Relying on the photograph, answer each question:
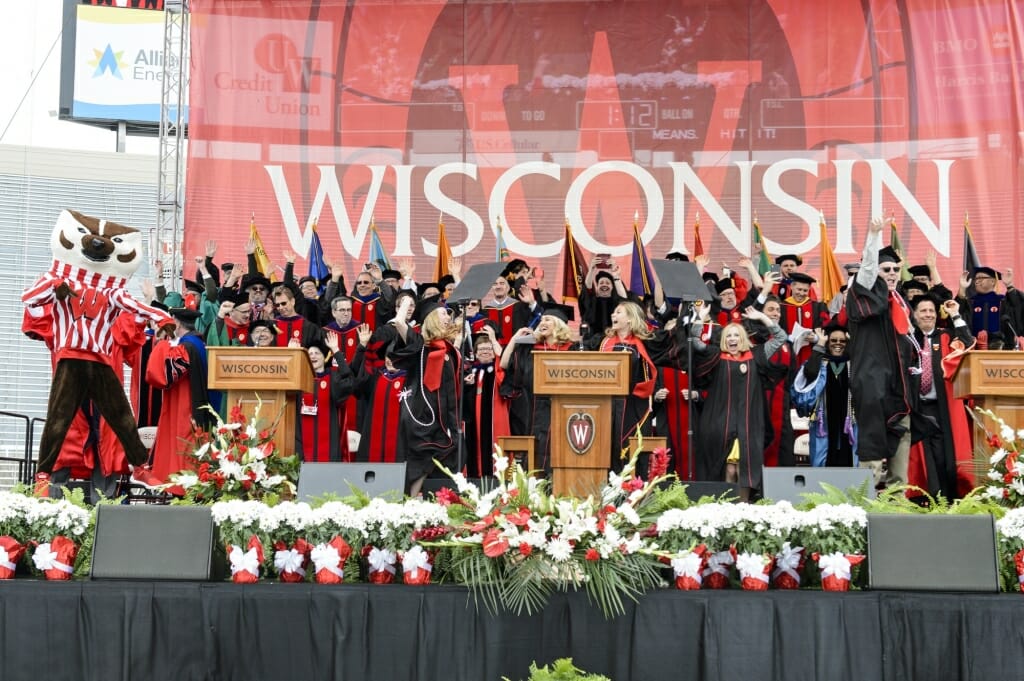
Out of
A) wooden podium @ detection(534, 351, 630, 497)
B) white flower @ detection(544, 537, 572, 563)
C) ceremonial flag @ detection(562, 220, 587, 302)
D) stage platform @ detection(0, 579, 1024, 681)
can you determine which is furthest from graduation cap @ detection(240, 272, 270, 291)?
white flower @ detection(544, 537, 572, 563)

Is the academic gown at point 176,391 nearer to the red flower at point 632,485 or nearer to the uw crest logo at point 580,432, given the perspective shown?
the uw crest logo at point 580,432

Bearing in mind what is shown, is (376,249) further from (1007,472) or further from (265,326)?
(1007,472)

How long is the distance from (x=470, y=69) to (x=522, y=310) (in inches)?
132

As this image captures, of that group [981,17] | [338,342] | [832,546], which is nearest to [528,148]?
[338,342]

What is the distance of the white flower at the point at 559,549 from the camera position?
465cm

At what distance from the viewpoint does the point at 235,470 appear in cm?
615

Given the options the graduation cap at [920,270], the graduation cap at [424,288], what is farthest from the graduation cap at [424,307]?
the graduation cap at [920,270]

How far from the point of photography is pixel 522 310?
32.0 feet

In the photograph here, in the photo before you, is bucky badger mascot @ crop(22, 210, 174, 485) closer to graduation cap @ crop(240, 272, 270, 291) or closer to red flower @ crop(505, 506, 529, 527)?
graduation cap @ crop(240, 272, 270, 291)

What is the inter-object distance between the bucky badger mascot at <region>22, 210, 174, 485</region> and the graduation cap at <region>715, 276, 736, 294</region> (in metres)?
4.28

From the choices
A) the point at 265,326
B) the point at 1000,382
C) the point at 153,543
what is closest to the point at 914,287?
the point at 1000,382

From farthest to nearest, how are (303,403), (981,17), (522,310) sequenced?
(981,17) → (522,310) → (303,403)

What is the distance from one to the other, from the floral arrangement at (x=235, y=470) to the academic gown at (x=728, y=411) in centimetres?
303

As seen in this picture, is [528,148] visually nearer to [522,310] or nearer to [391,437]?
[522,310]
